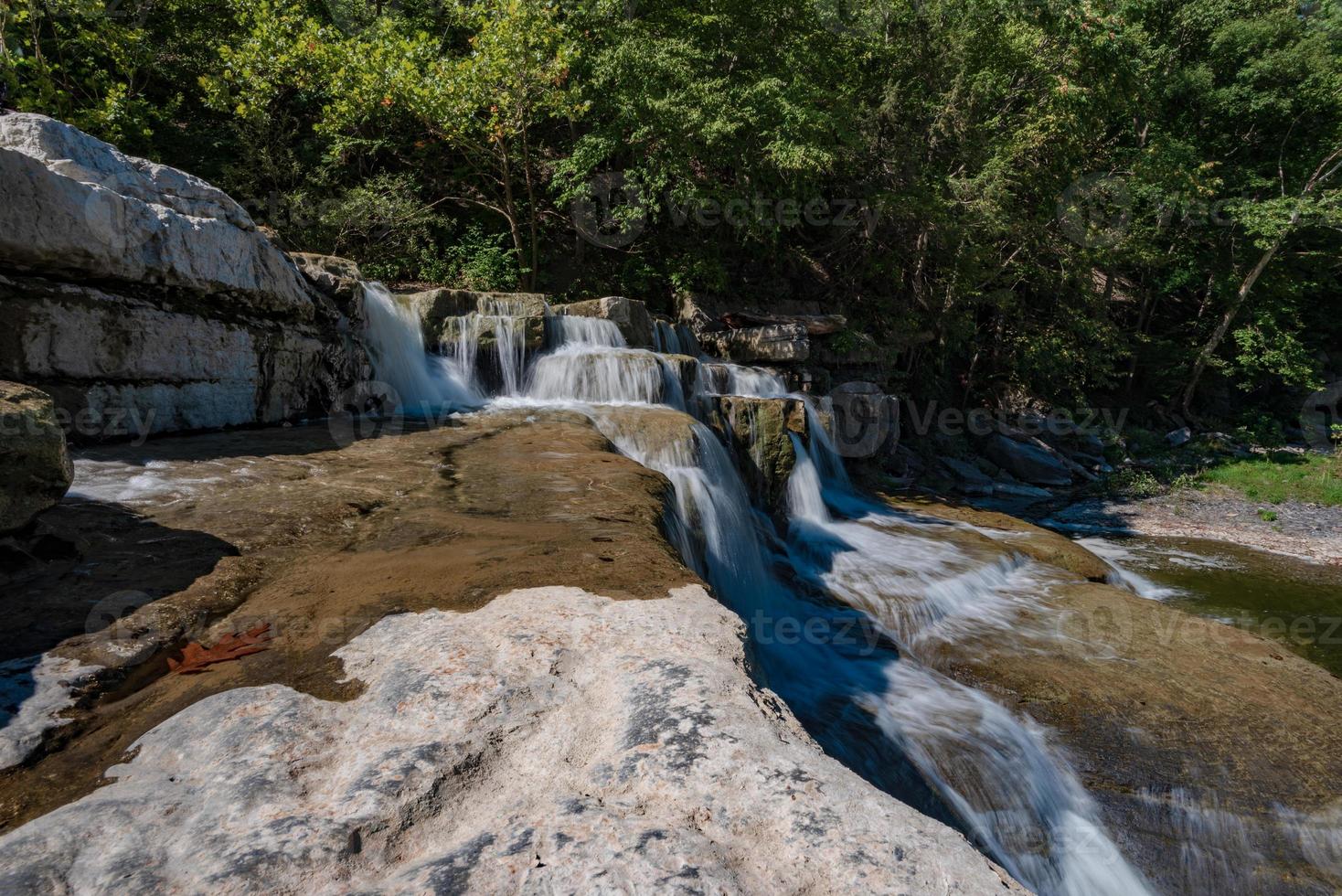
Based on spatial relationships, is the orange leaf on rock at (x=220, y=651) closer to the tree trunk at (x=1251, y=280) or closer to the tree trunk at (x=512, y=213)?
the tree trunk at (x=512, y=213)

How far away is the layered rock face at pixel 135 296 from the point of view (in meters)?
5.27

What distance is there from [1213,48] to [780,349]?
15601mm

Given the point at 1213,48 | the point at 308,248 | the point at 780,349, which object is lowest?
the point at 780,349

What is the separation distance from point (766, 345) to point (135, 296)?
11.1 metres

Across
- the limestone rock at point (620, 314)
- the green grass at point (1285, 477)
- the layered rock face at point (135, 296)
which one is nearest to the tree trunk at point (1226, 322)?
the green grass at point (1285, 477)

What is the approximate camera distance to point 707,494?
6.98m

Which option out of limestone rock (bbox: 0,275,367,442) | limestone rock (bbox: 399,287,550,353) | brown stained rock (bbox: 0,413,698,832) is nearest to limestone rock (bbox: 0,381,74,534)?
brown stained rock (bbox: 0,413,698,832)

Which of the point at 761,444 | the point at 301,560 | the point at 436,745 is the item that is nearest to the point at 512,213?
the point at 761,444

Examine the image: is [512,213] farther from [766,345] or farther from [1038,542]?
[1038,542]

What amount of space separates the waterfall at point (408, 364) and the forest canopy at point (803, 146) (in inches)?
186

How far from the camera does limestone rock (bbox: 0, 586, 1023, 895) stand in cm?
155

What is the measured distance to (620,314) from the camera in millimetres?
12211

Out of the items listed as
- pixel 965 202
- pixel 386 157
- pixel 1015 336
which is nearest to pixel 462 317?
pixel 386 157

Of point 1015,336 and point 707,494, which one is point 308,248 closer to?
point 707,494
